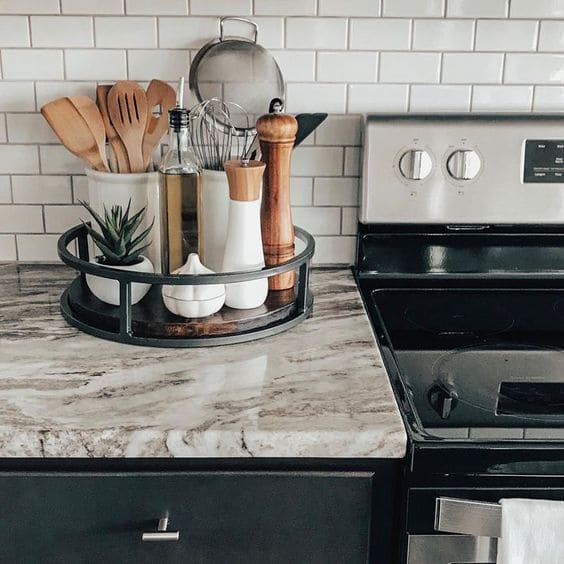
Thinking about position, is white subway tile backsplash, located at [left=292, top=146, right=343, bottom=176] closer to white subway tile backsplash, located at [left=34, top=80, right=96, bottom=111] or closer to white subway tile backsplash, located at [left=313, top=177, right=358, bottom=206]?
white subway tile backsplash, located at [left=313, top=177, right=358, bottom=206]

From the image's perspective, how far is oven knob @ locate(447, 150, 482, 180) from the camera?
1.48 metres

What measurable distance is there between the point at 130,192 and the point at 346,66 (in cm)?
45

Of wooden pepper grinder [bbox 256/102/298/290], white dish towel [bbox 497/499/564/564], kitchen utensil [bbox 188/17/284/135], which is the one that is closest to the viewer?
white dish towel [bbox 497/499/564/564]

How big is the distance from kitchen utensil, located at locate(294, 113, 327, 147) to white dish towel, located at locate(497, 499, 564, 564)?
0.68 metres

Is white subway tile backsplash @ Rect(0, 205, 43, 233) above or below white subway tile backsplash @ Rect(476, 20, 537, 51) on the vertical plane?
below

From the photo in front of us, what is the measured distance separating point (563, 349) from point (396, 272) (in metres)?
0.35

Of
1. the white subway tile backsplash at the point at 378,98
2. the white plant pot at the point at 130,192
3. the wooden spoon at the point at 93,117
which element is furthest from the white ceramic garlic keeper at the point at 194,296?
the white subway tile backsplash at the point at 378,98

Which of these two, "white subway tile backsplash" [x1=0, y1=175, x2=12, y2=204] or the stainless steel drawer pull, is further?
"white subway tile backsplash" [x1=0, y1=175, x2=12, y2=204]

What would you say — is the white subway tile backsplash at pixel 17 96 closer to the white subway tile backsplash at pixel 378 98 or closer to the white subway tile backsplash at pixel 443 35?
the white subway tile backsplash at pixel 378 98

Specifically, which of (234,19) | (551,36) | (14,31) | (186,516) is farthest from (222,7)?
(186,516)

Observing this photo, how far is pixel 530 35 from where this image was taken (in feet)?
4.93

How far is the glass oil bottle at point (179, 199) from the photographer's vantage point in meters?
1.30

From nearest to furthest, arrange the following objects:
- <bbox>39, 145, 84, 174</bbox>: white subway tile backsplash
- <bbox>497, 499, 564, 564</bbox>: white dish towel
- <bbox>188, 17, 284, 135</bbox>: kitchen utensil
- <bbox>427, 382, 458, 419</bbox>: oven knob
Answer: <bbox>497, 499, 564, 564</bbox>: white dish towel → <bbox>427, 382, 458, 419</bbox>: oven knob → <bbox>188, 17, 284, 135</bbox>: kitchen utensil → <bbox>39, 145, 84, 174</bbox>: white subway tile backsplash

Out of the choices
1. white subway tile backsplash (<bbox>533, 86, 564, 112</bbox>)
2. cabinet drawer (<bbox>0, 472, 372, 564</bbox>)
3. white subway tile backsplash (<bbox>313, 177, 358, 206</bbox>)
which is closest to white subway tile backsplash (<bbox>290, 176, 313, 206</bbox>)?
white subway tile backsplash (<bbox>313, 177, 358, 206</bbox>)
